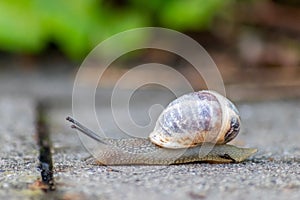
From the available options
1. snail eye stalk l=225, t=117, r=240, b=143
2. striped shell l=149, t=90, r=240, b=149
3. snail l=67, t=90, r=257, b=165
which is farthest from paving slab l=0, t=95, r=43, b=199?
snail eye stalk l=225, t=117, r=240, b=143

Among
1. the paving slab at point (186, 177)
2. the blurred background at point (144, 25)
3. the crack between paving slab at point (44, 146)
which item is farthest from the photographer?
the blurred background at point (144, 25)

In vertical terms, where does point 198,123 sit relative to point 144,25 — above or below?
below

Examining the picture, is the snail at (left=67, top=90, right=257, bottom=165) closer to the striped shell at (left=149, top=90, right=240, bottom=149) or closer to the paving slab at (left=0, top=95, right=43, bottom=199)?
the striped shell at (left=149, top=90, right=240, bottom=149)

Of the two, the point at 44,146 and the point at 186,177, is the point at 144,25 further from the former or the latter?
the point at 186,177

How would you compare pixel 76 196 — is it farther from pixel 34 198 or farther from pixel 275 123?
pixel 275 123

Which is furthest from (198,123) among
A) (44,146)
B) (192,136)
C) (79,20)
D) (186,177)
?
(79,20)

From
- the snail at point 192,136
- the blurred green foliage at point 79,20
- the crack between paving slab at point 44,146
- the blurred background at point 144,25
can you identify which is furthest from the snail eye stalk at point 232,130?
the blurred green foliage at point 79,20

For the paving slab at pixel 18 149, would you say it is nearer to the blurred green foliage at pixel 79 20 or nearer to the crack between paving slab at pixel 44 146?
the crack between paving slab at pixel 44 146
